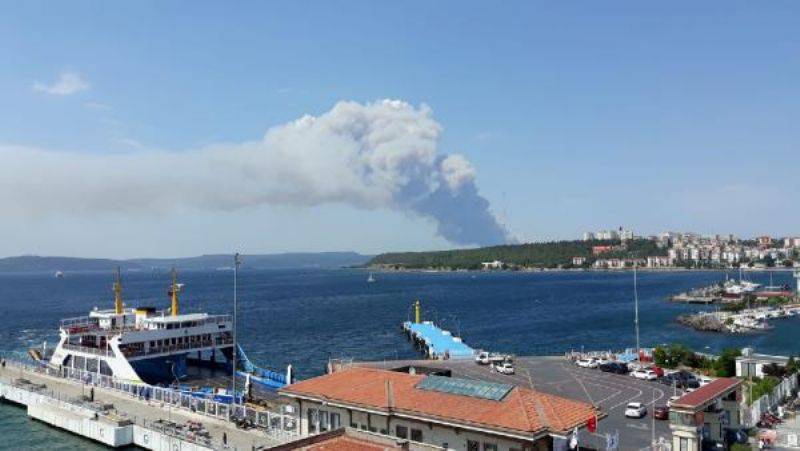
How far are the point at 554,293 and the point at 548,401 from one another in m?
163

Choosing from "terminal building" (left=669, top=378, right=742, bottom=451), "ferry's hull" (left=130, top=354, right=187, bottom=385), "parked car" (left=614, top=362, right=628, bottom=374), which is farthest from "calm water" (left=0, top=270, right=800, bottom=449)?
"terminal building" (left=669, top=378, right=742, bottom=451)

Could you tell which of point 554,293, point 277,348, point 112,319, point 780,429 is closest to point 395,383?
point 780,429

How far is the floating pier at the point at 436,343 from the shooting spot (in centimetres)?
6738

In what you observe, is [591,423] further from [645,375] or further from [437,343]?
[437,343]

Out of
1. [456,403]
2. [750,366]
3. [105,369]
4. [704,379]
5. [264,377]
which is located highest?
[456,403]

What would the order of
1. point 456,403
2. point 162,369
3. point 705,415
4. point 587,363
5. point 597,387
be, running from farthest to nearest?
point 587,363 → point 162,369 → point 597,387 → point 705,415 → point 456,403

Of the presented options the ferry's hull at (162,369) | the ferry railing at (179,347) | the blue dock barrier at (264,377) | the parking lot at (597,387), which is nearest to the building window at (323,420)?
the parking lot at (597,387)

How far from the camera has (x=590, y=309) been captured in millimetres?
135250

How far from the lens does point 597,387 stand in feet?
149

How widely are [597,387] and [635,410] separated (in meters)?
8.48

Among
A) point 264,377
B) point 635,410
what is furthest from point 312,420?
point 264,377

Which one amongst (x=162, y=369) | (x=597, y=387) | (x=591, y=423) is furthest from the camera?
(x=162, y=369)

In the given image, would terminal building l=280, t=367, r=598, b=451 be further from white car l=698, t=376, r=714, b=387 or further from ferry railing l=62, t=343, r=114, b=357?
ferry railing l=62, t=343, r=114, b=357

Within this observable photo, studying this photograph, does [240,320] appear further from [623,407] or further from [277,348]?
[623,407]
